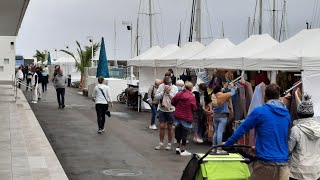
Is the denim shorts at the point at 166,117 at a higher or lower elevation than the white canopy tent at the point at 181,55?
lower

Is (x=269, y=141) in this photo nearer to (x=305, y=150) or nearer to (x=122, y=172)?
(x=305, y=150)

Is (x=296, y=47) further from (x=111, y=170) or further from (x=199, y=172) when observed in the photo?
(x=199, y=172)

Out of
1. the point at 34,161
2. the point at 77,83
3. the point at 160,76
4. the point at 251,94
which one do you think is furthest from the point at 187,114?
the point at 77,83

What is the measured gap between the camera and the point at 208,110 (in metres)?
13.4

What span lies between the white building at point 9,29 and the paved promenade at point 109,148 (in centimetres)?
418

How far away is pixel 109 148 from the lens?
41.0 feet

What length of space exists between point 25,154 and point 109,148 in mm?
2456

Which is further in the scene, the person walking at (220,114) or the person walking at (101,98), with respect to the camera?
the person walking at (101,98)

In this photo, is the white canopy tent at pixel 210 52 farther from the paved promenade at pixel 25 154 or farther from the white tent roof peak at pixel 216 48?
the paved promenade at pixel 25 154

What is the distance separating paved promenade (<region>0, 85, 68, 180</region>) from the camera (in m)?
8.80

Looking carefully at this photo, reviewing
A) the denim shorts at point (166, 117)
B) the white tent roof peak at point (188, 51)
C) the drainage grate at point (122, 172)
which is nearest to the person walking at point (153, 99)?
the denim shorts at point (166, 117)

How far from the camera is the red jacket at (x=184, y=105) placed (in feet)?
38.0

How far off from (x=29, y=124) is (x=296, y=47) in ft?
29.1

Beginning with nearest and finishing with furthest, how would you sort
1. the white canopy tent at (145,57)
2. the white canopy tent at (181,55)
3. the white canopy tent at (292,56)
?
the white canopy tent at (292,56)
the white canopy tent at (181,55)
the white canopy tent at (145,57)
